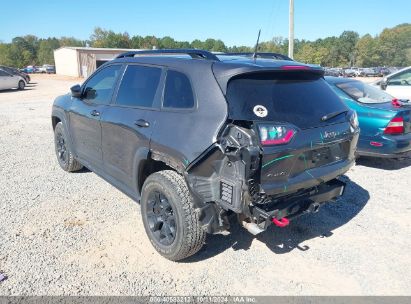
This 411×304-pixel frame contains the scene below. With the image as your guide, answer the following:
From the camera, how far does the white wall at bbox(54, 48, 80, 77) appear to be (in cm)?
5191

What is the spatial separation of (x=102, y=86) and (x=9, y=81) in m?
22.4

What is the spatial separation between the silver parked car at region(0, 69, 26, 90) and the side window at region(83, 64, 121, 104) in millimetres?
21550

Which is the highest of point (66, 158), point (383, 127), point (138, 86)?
point (138, 86)

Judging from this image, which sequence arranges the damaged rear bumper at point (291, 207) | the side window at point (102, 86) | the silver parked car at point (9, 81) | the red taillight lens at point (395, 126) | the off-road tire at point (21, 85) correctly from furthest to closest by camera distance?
the off-road tire at point (21, 85), the silver parked car at point (9, 81), the red taillight lens at point (395, 126), the side window at point (102, 86), the damaged rear bumper at point (291, 207)

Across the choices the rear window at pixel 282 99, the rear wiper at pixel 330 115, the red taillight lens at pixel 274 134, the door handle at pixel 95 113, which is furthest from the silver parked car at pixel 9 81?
the red taillight lens at pixel 274 134

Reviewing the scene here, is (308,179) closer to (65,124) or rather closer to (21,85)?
(65,124)

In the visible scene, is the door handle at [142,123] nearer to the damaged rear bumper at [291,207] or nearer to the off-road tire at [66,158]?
the damaged rear bumper at [291,207]

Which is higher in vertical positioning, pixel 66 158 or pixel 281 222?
pixel 281 222

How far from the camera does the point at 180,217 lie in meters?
3.03

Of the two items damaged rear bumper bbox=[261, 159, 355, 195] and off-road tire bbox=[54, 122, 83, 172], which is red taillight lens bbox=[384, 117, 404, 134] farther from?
off-road tire bbox=[54, 122, 83, 172]

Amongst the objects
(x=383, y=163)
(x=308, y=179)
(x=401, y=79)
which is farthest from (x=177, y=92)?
(x=401, y=79)

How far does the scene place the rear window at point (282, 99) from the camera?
2828mm

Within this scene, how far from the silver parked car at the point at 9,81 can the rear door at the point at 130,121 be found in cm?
2249

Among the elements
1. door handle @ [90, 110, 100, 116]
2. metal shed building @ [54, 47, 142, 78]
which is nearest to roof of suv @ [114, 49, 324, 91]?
door handle @ [90, 110, 100, 116]
